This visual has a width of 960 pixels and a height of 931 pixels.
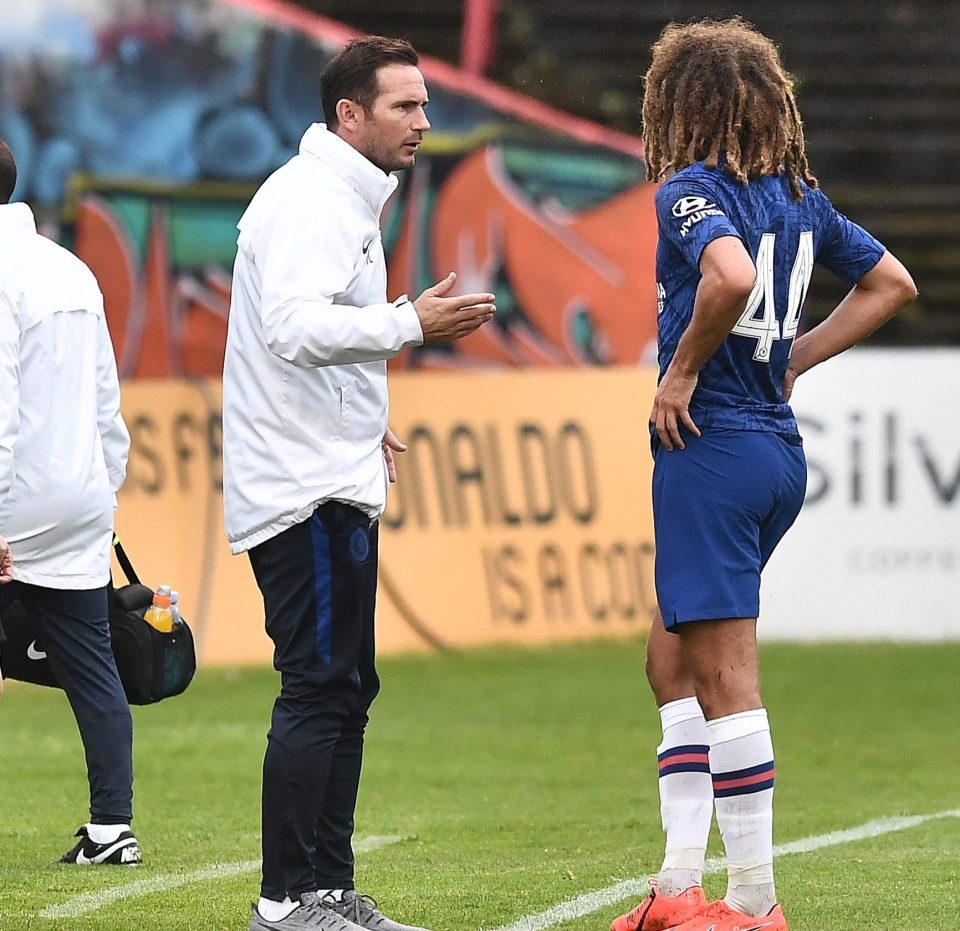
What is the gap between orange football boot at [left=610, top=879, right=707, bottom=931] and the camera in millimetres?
4938

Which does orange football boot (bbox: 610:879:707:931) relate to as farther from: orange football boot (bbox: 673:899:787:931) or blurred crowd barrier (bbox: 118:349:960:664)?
blurred crowd barrier (bbox: 118:349:960:664)

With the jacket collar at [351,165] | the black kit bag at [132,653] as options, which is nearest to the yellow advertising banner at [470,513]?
the black kit bag at [132,653]

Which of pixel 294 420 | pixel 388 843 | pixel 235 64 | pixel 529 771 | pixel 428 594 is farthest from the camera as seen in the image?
pixel 235 64

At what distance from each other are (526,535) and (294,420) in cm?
880

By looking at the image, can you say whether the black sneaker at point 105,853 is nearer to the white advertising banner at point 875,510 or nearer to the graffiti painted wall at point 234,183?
the white advertising banner at point 875,510

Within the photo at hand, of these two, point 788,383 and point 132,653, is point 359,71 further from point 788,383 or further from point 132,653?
point 132,653

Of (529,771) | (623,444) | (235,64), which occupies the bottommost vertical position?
(529,771)

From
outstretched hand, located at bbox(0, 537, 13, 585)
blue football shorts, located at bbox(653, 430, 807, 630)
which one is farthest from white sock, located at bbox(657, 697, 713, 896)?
outstretched hand, located at bbox(0, 537, 13, 585)

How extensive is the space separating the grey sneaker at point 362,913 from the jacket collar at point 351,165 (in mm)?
1690

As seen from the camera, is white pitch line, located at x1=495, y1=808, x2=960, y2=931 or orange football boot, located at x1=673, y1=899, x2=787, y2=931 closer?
orange football boot, located at x1=673, y1=899, x2=787, y2=931

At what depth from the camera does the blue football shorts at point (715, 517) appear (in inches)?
188

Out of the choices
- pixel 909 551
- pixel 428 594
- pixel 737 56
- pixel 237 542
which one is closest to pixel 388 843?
pixel 237 542

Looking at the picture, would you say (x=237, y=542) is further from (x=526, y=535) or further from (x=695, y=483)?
(x=526, y=535)

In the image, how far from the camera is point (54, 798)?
25.0 feet
